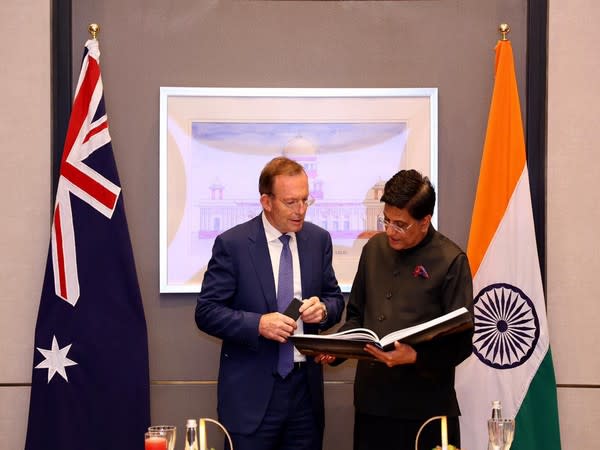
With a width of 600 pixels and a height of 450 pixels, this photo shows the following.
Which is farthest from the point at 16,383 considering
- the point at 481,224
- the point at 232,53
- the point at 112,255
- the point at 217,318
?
the point at 481,224

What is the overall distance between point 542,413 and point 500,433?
179 centimetres

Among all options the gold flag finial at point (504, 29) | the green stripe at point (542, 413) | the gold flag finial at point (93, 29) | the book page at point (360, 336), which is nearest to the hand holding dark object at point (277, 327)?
the book page at point (360, 336)

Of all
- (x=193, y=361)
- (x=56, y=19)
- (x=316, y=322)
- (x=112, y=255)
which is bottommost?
(x=193, y=361)

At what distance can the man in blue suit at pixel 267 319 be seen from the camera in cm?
327

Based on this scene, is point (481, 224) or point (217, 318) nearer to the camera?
point (217, 318)

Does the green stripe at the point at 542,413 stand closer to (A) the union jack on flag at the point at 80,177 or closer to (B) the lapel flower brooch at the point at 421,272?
(B) the lapel flower brooch at the point at 421,272

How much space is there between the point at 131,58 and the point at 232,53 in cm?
53

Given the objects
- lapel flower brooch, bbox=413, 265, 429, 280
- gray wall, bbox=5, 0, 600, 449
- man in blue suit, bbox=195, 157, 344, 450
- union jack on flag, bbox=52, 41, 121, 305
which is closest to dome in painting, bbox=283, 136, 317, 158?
gray wall, bbox=5, 0, 600, 449

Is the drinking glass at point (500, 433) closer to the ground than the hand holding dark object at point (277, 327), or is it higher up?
closer to the ground

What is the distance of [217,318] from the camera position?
10.7ft

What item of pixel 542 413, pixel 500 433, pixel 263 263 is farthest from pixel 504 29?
pixel 500 433

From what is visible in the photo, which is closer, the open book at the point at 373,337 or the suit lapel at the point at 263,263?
the open book at the point at 373,337

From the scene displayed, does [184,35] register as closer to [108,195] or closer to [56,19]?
[56,19]

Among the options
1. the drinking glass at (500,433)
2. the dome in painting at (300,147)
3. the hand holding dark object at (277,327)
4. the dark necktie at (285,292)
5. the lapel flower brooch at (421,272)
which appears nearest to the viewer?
the drinking glass at (500,433)
